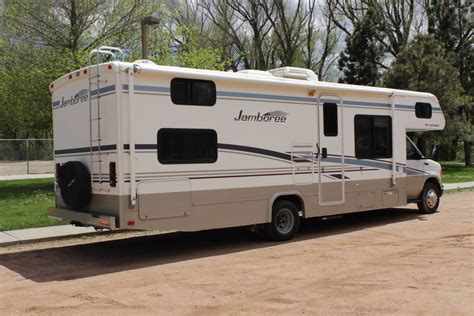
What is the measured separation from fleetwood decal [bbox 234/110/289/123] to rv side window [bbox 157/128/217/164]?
25.5 inches

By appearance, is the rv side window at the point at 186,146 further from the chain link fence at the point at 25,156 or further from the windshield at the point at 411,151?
the chain link fence at the point at 25,156

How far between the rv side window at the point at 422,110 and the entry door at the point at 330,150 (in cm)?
283

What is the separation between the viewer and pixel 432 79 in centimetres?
2739

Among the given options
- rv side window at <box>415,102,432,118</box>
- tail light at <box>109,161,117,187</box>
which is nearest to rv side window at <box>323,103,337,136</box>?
rv side window at <box>415,102,432,118</box>

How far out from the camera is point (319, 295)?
20.7ft

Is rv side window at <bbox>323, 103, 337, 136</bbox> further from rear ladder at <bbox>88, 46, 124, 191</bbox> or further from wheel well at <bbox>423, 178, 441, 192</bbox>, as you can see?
rear ladder at <bbox>88, 46, 124, 191</bbox>

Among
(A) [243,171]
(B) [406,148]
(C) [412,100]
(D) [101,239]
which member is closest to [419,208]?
(B) [406,148]

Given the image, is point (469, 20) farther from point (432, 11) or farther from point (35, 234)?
point (35, 234)

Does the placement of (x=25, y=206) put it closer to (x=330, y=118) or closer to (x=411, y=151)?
(x=330, y=118)

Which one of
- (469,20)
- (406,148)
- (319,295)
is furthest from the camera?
(469,20)

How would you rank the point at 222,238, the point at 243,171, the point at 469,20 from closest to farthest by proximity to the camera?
1. the point at 243,171
2. the point at 222,238
3. the point at 469,20

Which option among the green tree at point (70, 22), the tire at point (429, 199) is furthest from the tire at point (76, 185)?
the green tree at point (70, 22)

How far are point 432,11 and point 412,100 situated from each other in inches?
1033

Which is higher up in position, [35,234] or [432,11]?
[432,11]
